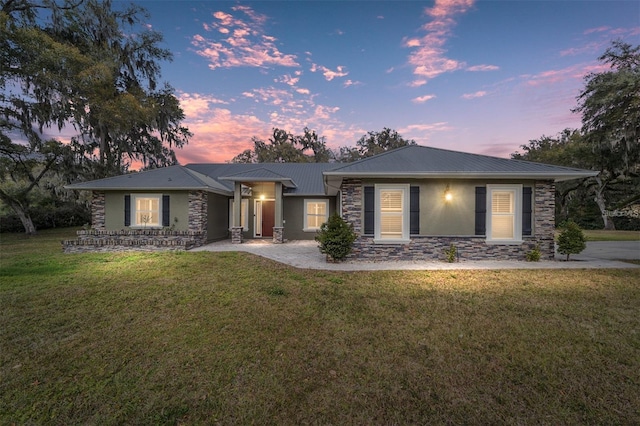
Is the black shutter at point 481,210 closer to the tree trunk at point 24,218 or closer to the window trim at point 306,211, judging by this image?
the window trim at point 306,211

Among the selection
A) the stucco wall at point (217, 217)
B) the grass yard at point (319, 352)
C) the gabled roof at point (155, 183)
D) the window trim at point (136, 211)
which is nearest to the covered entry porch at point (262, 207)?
the stucco wall at point (217, 217)

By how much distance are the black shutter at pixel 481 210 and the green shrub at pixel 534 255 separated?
4.78ft

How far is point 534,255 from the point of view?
803 centimetres

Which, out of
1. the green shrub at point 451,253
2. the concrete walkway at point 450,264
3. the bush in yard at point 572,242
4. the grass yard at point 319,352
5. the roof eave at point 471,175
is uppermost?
the roof eave at point 471,175

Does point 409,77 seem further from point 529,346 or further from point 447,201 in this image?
point 529,346

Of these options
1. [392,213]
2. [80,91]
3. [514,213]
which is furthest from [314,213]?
[80,91]

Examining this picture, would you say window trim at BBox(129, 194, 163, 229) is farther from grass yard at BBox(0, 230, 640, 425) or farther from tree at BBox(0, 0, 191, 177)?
tree at BBox(0, 0, 191, 177)

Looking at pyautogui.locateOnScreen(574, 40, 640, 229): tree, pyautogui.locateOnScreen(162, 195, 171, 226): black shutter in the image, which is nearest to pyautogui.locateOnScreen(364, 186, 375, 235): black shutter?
pyautogui.locateOnScreen(162, 195, 171, 226): black shutter

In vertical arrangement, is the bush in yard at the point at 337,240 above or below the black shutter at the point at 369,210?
below

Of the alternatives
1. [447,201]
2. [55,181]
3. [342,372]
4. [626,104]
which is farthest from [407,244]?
[55,181]

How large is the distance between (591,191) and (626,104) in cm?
1293

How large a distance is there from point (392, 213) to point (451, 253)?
2.16 meters

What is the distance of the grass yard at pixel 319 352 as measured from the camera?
222 cm

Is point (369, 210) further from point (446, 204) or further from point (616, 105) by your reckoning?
point (616, 105)
